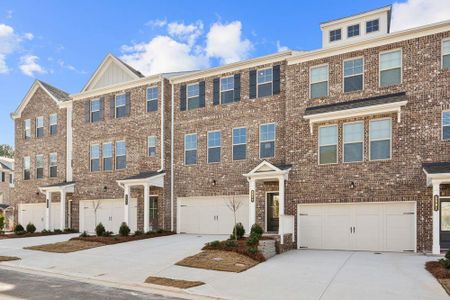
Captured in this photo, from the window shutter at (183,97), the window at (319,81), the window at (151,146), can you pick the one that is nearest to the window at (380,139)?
the window at (319,81)

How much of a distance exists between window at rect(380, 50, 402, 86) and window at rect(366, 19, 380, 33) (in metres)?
2.45

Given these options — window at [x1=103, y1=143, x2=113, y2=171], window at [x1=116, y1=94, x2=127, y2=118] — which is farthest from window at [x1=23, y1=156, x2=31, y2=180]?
window at [x1=116, y1=94, x2=127, y2=118]

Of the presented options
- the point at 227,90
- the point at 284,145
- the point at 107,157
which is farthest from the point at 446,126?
the point at 107,157

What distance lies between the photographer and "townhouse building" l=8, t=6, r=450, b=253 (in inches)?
675

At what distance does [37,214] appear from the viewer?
101 feet

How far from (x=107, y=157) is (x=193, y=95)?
741 cm

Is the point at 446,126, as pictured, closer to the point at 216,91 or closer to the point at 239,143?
the point at 239,143

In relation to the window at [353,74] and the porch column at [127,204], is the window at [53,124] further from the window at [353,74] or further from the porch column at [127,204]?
the window at [353,74]

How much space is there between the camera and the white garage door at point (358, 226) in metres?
17.3

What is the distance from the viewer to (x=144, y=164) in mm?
24859

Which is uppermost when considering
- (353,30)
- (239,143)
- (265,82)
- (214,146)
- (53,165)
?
(353,30)

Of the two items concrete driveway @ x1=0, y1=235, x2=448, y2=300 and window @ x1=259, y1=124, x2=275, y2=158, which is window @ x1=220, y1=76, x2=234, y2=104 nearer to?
window @ x1=259, y1=124, x2=275, y2=158

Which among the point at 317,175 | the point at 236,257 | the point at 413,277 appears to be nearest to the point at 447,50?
the point at 317,175

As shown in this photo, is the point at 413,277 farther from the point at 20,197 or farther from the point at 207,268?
the point at 20,197
